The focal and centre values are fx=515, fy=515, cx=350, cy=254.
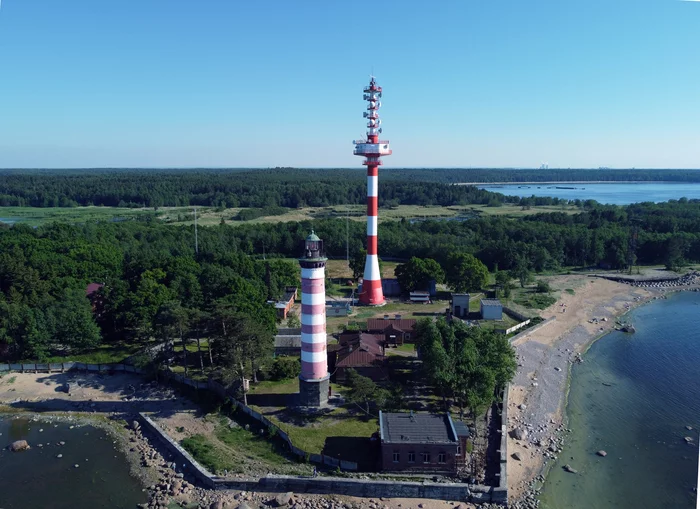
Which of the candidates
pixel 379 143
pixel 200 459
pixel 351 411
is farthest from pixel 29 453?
pixel 379 143

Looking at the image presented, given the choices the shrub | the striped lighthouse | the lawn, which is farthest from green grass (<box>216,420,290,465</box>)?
the shrub

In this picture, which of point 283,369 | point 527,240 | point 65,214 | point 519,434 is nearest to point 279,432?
point 283,369

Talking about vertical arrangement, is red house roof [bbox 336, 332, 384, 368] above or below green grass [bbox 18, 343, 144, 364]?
above

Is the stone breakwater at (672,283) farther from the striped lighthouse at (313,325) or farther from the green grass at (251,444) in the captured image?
the green grass at (251,444)

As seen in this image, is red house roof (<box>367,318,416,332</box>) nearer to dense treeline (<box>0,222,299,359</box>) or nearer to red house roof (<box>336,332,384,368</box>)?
red house roof (<box>336,332,384,368</box>)

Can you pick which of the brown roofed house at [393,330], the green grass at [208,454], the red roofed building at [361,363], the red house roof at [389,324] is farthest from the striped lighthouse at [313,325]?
the red house roof at [389,324]

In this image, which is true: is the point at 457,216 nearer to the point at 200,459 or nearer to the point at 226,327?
the point at 226,327
